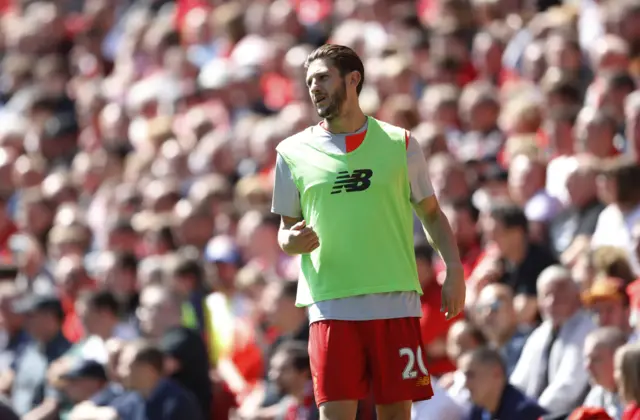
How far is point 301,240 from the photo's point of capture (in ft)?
19.5

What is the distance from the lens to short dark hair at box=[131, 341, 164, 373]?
966cm

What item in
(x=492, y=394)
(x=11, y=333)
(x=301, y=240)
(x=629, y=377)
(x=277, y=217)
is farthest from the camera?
(x=11, y=333)

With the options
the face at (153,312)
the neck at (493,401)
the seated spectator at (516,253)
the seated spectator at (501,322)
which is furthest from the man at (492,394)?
the face at (153,312)

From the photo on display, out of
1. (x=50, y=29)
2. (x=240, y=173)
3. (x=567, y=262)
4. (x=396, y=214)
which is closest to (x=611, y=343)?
(x=567, y=262)

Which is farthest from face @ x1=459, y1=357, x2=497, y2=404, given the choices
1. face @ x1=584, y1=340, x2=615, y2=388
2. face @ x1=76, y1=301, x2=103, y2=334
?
face @ x1=76, y1=301, x2=103, y2=334

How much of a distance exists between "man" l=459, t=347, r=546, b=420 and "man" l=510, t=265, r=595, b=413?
1.08 ft

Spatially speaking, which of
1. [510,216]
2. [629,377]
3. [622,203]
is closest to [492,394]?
[629,377]

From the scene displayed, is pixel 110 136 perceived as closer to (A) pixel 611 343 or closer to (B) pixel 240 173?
(B) pixel 240 173

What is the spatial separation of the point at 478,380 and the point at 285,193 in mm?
2386

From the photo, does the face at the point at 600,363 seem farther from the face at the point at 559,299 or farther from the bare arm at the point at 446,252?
the bare arm at the point at 446,252

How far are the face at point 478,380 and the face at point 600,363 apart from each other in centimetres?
51

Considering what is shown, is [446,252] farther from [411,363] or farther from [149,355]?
[149,355]

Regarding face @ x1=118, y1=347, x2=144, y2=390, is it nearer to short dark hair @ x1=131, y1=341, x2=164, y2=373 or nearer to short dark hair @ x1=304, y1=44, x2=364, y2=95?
short dark hair @ x1=131, y1=341, x2=164, y2=373

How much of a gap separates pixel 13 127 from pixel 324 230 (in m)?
11.1
